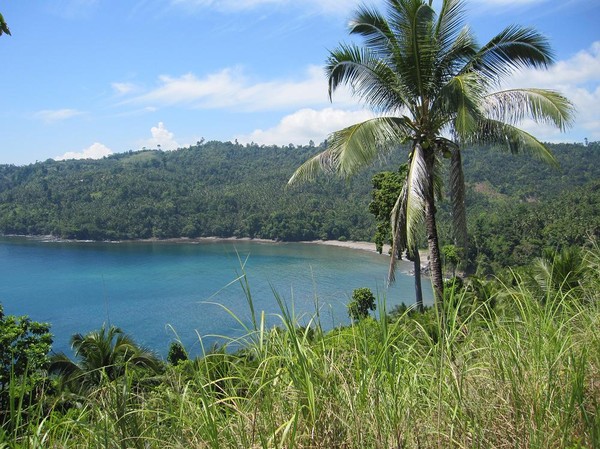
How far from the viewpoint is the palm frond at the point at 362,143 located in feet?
19.4

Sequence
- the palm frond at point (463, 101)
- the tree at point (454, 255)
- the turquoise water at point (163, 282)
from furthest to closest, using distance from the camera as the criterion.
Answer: the turquoise water at point (163, 282) → the palm frond at point (463, 101) → the tree at point (454, 255)

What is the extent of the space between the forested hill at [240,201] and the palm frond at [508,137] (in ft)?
195

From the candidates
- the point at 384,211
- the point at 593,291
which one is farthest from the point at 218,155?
the point at 593,291

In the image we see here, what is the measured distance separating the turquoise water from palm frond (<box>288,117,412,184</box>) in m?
17.7

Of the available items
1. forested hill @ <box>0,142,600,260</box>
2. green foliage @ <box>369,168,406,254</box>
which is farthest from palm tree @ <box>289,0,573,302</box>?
forested hill @ <box>0,142,600,260</box>

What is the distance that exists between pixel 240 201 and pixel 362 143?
7797 cm

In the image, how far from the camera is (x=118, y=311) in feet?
131

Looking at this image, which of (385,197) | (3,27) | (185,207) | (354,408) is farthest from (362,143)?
(185,207)

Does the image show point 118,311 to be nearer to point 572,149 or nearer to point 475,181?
point 475,181

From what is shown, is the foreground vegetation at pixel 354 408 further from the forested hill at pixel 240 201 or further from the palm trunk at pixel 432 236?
the forested hill at pixel 240 201

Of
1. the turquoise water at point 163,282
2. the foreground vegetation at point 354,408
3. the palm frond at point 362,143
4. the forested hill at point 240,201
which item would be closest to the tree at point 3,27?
the foreground vegetation at point 354,408

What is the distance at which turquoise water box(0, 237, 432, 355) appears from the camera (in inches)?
1373

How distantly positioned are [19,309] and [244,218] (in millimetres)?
40101

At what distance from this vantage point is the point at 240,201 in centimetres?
8325
